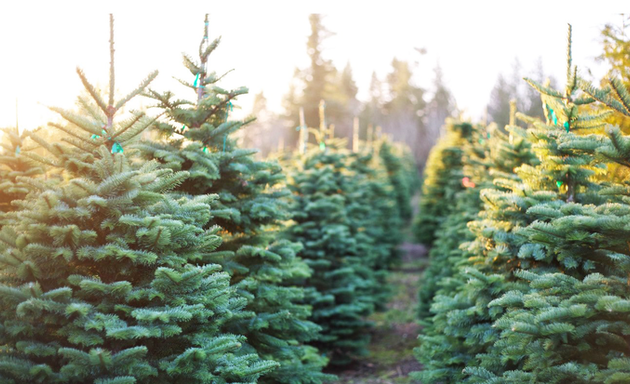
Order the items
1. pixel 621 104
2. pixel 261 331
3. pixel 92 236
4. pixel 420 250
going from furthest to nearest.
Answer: pixel 420 250, pixel 261 331, pixel 621 104, pixel 92 236

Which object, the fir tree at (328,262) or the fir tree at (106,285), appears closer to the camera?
the fir tree at (106,285)

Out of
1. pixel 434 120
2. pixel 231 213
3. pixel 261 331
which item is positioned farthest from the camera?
pixel 434 120

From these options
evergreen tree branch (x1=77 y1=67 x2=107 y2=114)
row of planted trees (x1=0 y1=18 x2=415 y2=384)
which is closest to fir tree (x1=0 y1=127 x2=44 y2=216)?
row of planted trees (x1=0 y1=18 x2=415 y2=384)

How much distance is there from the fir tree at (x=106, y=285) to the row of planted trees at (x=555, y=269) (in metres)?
2.14

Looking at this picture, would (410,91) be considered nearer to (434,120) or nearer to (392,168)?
(434,120)

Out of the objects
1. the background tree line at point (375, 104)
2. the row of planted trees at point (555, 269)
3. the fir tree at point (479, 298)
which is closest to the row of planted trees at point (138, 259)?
the fir tree at point (479, 298)

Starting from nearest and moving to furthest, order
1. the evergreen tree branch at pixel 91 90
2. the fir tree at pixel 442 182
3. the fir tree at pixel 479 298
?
the evergreen tree branch at pixel 91 90, the fir tree at pixel 479 298, the fir tree at pixel 442 182

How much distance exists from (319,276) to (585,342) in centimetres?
553

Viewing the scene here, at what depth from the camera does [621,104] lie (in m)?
3.42

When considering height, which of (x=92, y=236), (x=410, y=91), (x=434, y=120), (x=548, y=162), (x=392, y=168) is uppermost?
(x=410, y=91)

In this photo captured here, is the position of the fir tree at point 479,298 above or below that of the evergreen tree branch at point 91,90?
below

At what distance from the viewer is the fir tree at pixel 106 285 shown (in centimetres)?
294

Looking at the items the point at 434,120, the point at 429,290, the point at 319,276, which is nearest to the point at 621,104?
the point at 319,276

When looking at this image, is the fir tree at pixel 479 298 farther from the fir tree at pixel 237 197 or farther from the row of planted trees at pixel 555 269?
the fir tree at pixel 237 197
